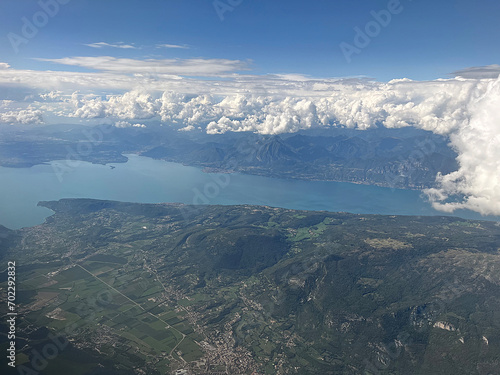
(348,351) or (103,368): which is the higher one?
(103,368)

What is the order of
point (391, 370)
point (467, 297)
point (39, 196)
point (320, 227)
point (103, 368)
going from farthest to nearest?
point (39, 196) < point (320, 227) < point (467, 297) < point (391, 370) < point (103, 368)

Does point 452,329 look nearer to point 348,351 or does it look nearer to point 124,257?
point 348,351

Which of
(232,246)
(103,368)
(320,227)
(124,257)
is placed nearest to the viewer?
(103,368)

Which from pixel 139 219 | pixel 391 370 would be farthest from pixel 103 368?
pixel 139 219

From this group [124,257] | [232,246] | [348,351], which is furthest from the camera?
[232,246]

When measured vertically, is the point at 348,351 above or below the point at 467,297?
below

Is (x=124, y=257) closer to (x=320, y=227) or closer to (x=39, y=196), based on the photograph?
(x=320, y=227)

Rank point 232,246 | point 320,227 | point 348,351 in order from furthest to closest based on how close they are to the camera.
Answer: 1. point 320,227
2. point 232,246
3. point 348,351

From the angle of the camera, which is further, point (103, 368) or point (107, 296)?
point (107, 296)

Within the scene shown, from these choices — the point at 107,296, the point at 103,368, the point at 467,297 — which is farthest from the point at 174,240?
the point at 467,297
